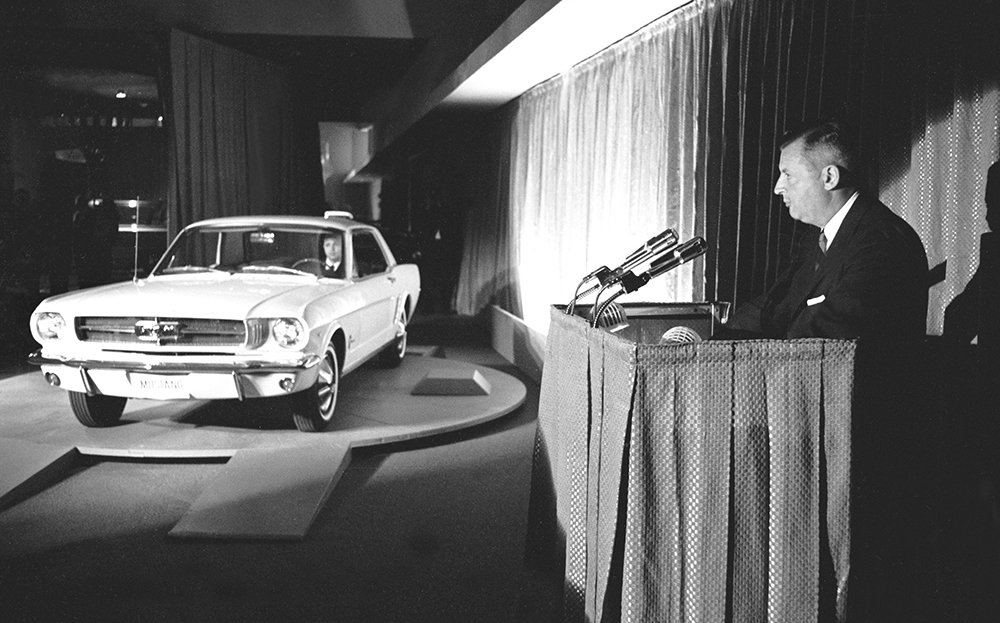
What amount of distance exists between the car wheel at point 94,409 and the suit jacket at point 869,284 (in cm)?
471

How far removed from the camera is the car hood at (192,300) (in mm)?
5367

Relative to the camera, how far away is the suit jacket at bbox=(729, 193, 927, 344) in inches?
96.6

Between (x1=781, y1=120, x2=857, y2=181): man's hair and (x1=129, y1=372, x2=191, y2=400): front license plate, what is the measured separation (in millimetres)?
3963

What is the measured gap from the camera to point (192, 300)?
5.52 m

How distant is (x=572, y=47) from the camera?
7191 mm

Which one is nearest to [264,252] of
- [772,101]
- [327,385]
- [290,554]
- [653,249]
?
[327,385]

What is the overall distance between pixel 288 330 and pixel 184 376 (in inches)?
26.9

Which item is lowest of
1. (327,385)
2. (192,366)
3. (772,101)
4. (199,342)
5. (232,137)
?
(327,385)

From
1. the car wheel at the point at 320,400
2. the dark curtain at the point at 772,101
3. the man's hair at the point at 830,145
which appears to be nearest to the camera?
the man's hair at the point at 830,145

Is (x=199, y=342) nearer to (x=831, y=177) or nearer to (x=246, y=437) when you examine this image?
(x=246, y=437)

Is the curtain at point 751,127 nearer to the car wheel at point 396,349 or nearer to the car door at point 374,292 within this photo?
the car wheel at point 396,349

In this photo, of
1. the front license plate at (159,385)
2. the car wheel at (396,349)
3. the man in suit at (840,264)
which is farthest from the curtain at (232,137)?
the man in suit at (840,264)

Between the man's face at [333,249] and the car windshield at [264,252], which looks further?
the man's face at [333,249]

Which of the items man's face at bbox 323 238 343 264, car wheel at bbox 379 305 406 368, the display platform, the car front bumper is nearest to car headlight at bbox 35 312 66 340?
the car front bumper
